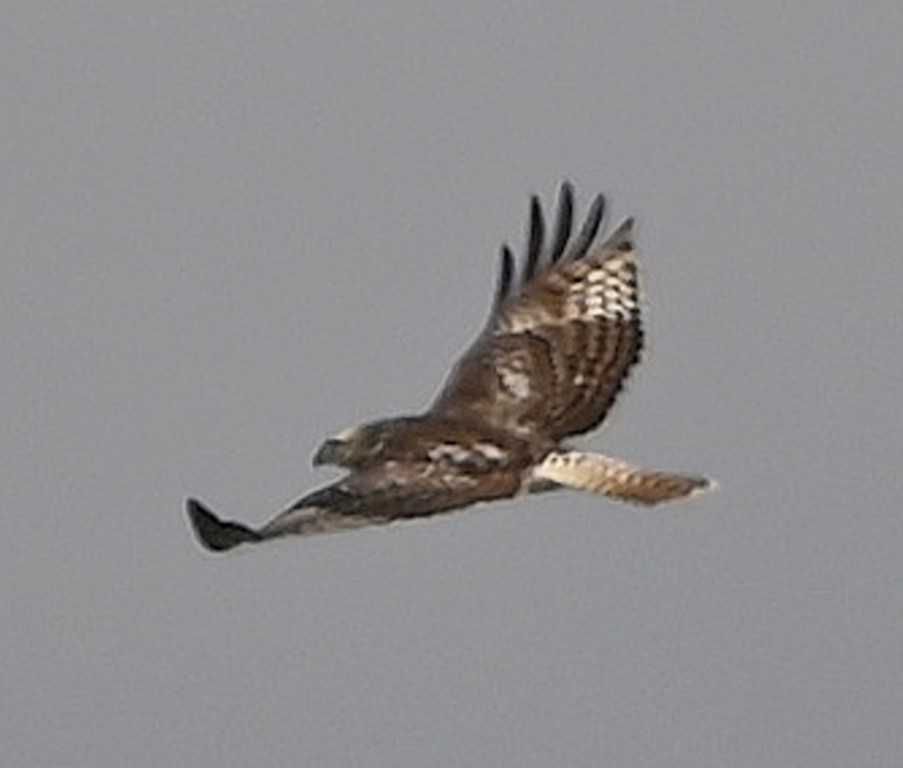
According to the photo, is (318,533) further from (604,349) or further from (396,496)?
(604,349)

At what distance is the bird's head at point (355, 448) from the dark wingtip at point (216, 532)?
2.59m

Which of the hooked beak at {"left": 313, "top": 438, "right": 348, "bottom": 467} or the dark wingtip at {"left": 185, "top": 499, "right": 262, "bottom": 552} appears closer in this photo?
the dark wingtip at {"left": 185, "top": 499, "right": 262, "bottom": 552}

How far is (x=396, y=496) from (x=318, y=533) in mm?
1226

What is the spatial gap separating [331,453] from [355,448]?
0.16 m

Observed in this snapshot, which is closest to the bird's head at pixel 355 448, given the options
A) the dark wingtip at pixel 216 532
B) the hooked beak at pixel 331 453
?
the hooked beak at pixel 331 453

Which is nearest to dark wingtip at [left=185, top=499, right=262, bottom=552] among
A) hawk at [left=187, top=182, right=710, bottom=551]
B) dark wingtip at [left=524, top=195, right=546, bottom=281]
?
hawk at [left=187, top=182, right=710, bottom=551]

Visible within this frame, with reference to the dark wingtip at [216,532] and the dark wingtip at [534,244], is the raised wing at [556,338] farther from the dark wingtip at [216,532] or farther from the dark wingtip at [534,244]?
the dark wingtip at [216,532]

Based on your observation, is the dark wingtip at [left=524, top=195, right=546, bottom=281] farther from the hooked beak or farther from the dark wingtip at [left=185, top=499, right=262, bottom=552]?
the dark wingtip at [left=185, top=499, right=262, bottom=552]

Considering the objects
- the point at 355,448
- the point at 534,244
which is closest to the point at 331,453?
the point at 355,448

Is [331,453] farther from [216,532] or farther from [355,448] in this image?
[216,532]

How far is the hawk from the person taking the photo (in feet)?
72.7

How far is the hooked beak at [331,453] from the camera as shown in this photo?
23.2 m

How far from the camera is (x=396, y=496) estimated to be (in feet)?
73.3

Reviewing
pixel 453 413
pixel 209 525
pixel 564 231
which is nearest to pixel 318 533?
pixel 209 525
